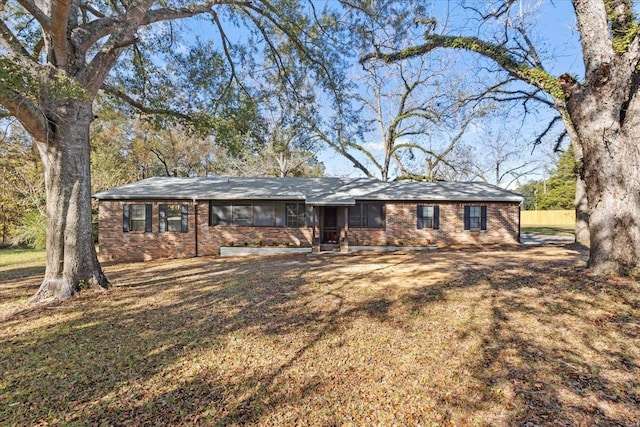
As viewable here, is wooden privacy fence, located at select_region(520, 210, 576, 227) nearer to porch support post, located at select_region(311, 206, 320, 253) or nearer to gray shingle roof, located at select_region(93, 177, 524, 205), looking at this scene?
gray shingle roof, located at select_region(93, 177, 524, 205)

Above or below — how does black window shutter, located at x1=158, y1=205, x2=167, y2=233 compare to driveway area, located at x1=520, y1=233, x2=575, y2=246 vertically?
above

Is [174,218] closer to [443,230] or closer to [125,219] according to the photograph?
[125,219]

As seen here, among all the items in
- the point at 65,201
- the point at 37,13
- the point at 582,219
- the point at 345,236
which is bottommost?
the point at 345,236

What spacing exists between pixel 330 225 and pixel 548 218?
104 ft

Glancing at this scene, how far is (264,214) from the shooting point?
13.6 meters

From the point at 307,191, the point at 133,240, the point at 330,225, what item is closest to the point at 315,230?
the point at 330,225

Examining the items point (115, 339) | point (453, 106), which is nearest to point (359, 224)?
point (453, 106)

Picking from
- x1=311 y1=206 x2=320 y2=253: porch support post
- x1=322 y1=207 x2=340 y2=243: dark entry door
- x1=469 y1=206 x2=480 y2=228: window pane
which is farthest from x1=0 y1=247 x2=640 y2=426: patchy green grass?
x1=322 y1=207 x2=340 y2=243: dark entry door

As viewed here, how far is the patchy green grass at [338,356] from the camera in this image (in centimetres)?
281

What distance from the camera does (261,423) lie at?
2672mm

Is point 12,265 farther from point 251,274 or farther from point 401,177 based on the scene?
point 401,177

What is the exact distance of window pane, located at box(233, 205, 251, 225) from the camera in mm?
13562

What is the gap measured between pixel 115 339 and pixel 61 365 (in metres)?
0.73

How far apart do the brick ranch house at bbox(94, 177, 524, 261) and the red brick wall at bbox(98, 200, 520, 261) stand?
1.8 inches
